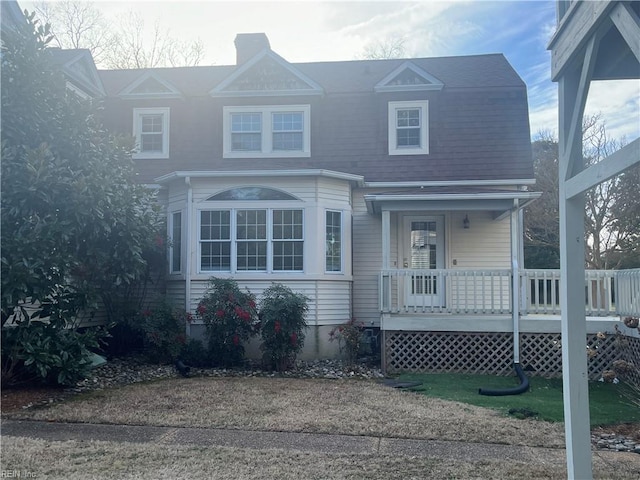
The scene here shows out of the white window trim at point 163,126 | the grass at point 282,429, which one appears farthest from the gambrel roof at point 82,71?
the grass at point 282,429

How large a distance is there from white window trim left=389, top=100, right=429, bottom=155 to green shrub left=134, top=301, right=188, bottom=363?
21.5 ft

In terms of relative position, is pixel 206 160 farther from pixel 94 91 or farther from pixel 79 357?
pixel 79 357

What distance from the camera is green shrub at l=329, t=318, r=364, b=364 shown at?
10.2 meters

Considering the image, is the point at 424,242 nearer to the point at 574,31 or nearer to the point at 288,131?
the point at 288,131

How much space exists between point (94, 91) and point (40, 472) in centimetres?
1135

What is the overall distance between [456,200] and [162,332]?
21.0ft

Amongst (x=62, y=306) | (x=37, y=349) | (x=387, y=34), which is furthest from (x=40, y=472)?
(x=387, y=34)

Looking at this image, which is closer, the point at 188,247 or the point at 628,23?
the point at 628,23

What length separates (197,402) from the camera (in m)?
7.12

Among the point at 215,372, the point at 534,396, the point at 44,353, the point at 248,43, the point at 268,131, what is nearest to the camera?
the point at 44,353

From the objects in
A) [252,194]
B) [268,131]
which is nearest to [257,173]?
[252,194]

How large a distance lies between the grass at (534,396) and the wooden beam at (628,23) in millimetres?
5101

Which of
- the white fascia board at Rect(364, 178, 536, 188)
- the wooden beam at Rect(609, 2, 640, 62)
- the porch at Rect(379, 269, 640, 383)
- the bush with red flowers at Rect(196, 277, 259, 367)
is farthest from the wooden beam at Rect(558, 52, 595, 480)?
the white fascia board at Rect(364, 178, 536, 188)

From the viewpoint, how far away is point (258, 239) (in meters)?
11.2
